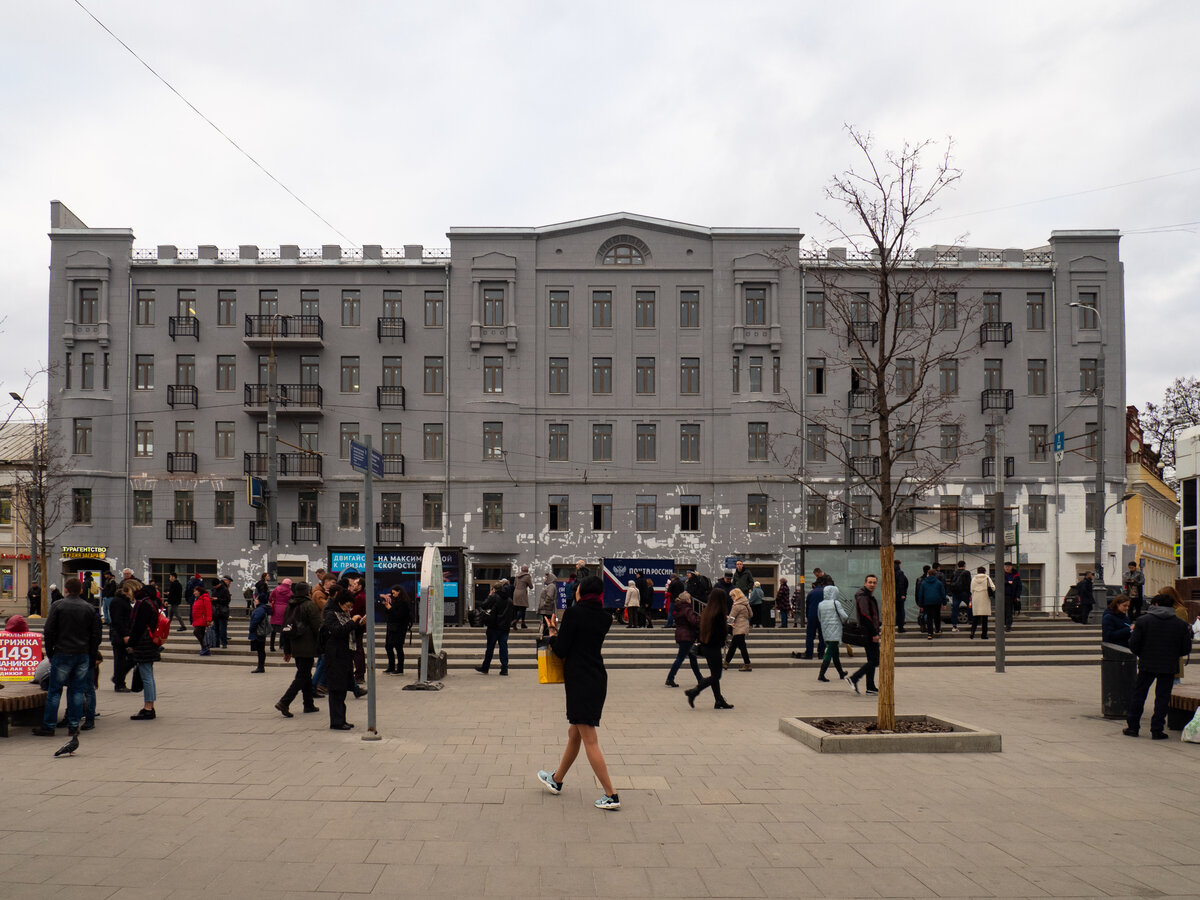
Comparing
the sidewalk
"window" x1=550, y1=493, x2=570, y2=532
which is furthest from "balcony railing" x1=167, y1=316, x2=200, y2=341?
the sidewalk

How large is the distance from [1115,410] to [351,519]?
119 feet

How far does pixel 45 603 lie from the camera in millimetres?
36750

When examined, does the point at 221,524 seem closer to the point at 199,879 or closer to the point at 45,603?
the point at 45,603

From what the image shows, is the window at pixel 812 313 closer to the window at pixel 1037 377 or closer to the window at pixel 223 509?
the window at pixel 1037 377

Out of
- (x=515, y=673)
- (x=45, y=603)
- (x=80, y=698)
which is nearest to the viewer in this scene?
(x=80, y=698)

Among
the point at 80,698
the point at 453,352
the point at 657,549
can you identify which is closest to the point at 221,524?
the point at 453,352

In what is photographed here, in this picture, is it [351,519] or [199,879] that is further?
[351,519]

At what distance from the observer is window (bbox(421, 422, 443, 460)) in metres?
45.5

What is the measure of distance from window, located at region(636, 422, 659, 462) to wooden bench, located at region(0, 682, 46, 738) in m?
35.0

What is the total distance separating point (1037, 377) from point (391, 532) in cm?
3159

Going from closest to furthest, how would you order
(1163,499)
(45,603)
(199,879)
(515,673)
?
1. (199,879)
2. (515,673)
3. (45,603)
4. (1163,499)

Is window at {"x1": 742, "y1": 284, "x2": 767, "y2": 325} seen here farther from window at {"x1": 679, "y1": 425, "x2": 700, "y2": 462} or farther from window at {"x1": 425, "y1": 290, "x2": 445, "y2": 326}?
window at {"x1": 425, "y1": 290, "x2": 445, "y2": 326}

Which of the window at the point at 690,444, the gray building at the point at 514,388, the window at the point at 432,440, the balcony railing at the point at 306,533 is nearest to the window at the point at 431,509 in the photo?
the gray building at the point at 514,388

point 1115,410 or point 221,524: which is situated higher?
point 1115,410
